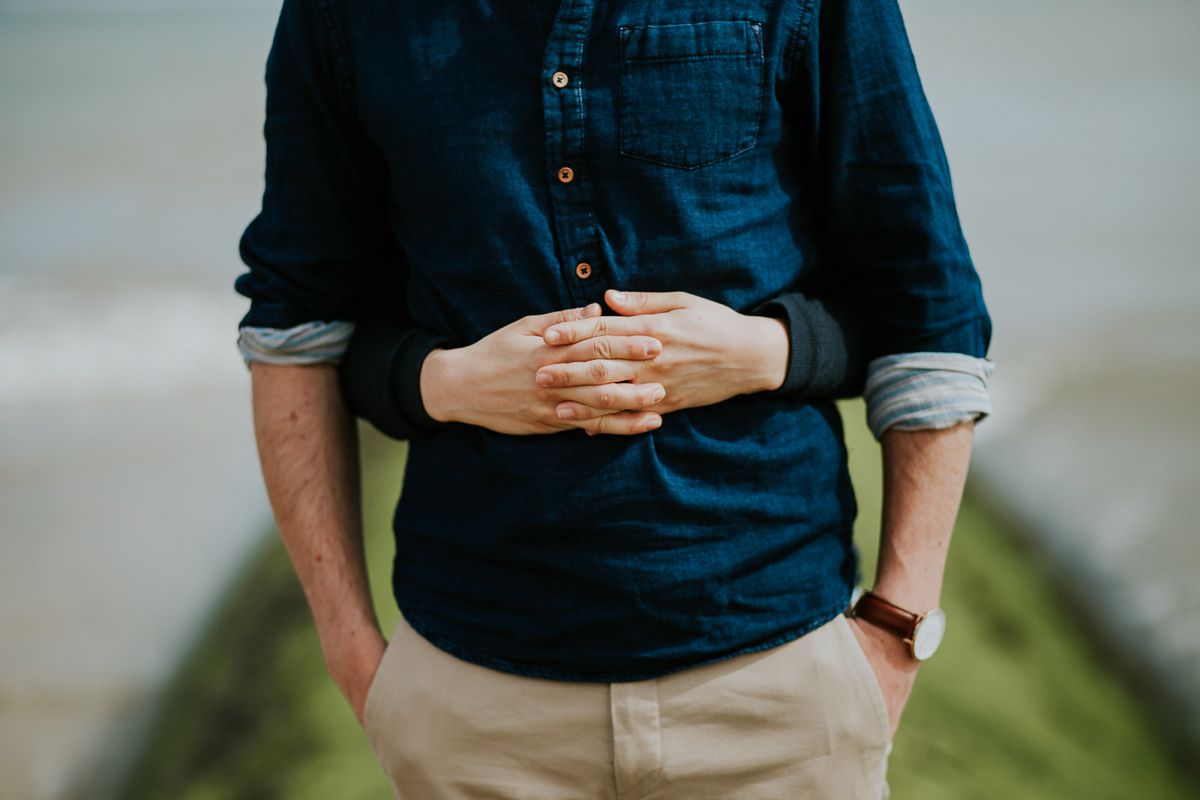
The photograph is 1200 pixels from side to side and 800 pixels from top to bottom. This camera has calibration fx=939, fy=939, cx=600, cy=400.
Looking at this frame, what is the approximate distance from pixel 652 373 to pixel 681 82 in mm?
306

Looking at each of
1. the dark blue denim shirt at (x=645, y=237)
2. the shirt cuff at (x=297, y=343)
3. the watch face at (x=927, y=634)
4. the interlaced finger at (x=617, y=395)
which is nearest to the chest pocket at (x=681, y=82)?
the dark blue denim shirt at (x=645, y=237)

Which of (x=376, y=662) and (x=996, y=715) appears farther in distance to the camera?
(x=996, y=715)

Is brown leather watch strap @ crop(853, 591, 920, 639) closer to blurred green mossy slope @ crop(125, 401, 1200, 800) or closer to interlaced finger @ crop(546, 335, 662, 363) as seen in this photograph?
interlaced finger @ crop(546, 335, 662, 363)

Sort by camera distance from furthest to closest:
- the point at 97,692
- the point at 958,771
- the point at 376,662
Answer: the point at 97,692
the point at 958,771
the point at 376,662

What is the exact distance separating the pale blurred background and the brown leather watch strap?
117cm

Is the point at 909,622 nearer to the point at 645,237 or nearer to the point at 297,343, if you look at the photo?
the point at 645,237

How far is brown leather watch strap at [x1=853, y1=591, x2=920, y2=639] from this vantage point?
3.57 feet

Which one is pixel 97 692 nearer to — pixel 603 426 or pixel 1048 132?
pixel 603 426

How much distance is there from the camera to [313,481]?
1.26 metres

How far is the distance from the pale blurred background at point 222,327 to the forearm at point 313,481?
3.56ft

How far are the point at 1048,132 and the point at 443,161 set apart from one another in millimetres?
1553

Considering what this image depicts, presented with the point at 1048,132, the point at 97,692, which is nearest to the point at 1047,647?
the point at 1048,132

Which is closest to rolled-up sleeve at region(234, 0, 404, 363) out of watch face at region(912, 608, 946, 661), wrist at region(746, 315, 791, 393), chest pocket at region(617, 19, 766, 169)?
chest pocket at region(617, 19, 766, 169)

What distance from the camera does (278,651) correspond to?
229 cm
